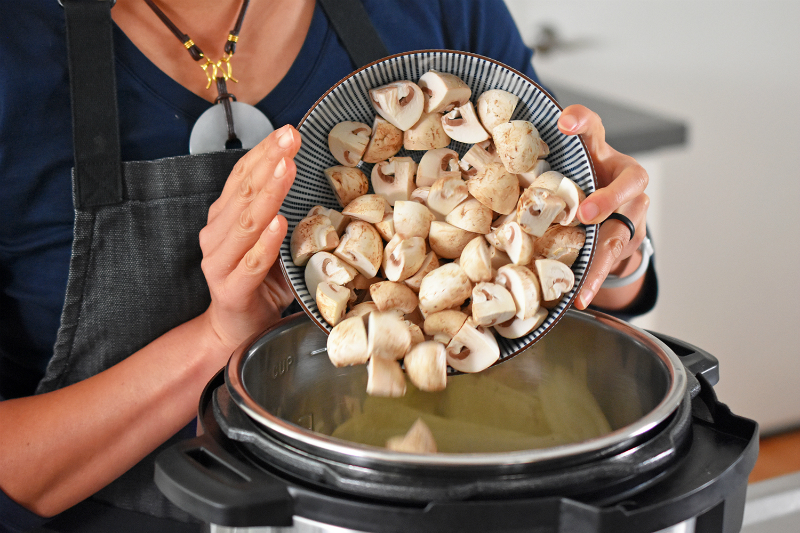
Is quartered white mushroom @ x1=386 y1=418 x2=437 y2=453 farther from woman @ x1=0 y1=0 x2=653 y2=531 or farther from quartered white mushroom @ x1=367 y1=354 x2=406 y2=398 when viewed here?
woman @ x1=0 y1=0 x2=653 y2=531

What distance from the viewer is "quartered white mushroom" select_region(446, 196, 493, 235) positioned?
1.78 ft

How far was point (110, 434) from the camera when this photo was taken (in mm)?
617

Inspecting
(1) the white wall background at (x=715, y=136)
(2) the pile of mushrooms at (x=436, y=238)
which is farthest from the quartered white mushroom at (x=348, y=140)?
(1) the white wall background at (x=715, y=136)

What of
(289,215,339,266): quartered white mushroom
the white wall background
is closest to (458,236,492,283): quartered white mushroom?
(289,215,339,266): quartered white mushroom

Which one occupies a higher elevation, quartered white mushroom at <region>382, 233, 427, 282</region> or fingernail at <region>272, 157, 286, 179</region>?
fingernail at <region>272, 157, 286, 179</region>

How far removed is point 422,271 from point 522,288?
0.30ft

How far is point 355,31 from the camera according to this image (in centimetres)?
75

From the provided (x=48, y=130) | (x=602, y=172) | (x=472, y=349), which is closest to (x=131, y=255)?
(x=48, y=130)

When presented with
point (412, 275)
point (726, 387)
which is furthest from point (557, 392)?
point (726, 387)

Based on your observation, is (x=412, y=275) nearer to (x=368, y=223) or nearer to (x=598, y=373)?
(x=368, y=223)

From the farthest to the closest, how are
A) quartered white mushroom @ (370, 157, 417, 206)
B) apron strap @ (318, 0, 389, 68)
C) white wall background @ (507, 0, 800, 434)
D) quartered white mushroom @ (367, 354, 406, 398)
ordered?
white wall background @ (507, 0, 800, 434)
apron strap @ (318, 0, 389, 68)
quartered white mushroom @ (370, 157, 417, 206)
quartered white mushroom @ (367, 354, 406, 398)

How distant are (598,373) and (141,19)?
21.5 inches

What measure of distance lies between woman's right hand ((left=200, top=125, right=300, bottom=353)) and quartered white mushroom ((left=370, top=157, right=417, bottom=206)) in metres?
0.12

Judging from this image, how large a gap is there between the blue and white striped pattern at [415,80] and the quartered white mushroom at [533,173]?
0.6 inches
